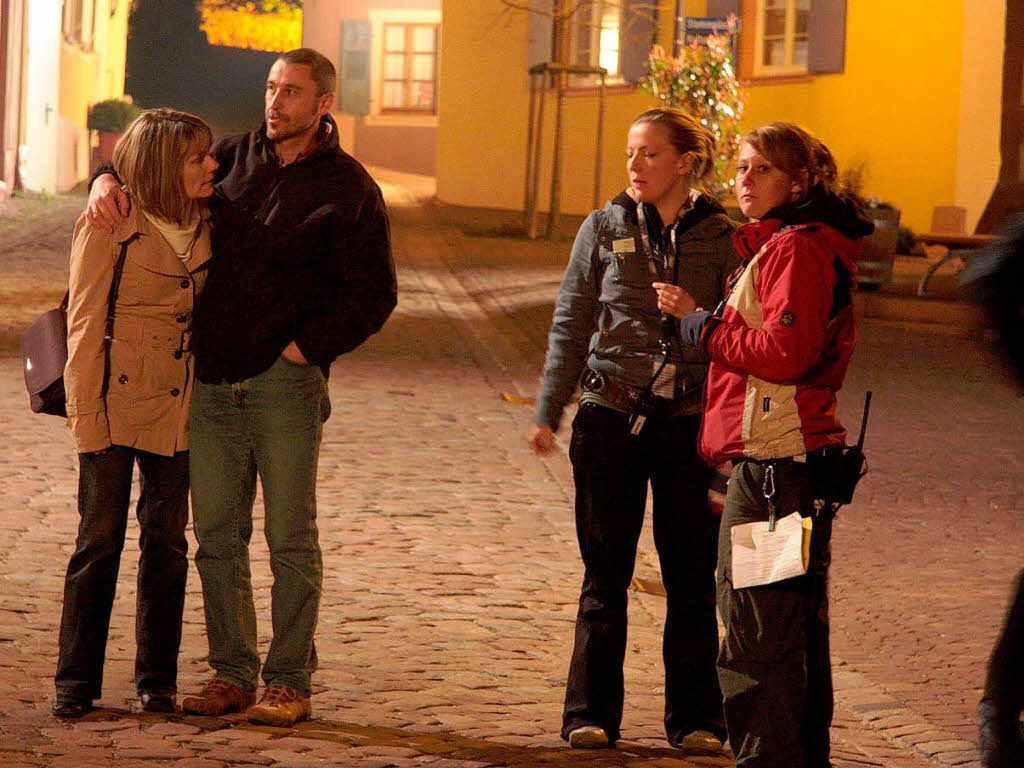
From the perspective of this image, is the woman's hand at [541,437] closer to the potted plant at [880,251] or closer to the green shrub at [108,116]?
the potted plant at [880,251]

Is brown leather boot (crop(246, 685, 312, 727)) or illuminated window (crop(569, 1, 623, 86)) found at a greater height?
illuminated window (crop(569, 1, 623, 86))

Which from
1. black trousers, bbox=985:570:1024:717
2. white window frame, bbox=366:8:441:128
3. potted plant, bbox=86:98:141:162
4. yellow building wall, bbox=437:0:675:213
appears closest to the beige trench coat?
black trousers, bbox=985:570:1024:717

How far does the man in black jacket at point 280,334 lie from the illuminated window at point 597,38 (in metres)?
24.5

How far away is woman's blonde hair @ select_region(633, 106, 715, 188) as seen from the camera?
15.5 ft

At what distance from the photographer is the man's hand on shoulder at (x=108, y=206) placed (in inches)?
186

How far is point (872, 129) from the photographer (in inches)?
890

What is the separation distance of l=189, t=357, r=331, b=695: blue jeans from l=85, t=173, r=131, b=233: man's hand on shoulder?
524 millimetres

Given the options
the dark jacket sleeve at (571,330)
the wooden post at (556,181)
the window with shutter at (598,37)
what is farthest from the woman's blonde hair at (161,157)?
the window with shutter at (598,37)

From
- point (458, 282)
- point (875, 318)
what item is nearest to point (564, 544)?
point (875, 318)

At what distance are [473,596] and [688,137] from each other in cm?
253

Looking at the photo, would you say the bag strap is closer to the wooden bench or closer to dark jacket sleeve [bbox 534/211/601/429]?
dark jacket sleeve [bbox 534/211/601/429]

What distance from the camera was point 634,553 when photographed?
4820 millimetres

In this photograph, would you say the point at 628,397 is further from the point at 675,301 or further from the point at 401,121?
the point at 401,121

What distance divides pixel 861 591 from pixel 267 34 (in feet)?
151
